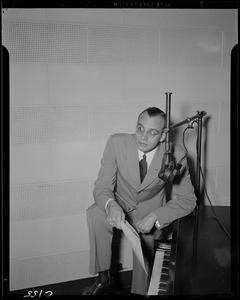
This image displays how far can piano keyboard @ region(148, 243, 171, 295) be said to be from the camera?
0.84m

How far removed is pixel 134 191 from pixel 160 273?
50 cm

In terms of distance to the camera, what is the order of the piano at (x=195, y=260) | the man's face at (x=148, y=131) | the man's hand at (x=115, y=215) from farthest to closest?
the man's face at (x=148, y=131), the man's hand at (x=115, y=215), the piano at (x=195, y=260)

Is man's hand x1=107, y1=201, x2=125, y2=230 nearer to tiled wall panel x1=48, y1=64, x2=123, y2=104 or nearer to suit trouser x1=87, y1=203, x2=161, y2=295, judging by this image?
suit trouser x1=87, y1=203, x2=161, y2=295

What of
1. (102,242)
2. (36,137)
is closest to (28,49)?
(36,137)

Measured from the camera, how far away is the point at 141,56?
57.3 inches

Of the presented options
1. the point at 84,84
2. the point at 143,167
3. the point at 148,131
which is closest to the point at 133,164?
the point at 143,167

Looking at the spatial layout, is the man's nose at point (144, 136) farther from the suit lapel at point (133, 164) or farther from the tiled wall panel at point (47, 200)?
the tiled wall panel at point (47, 200)

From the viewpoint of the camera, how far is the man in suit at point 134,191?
1284 millimetres

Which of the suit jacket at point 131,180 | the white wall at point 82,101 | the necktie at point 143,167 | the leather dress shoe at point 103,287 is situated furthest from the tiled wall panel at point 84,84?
the leather dress shoe at point 103,287

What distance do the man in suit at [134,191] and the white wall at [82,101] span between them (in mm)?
114

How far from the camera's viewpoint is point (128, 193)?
141 cm

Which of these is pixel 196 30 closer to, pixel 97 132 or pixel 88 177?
pixel 97 132

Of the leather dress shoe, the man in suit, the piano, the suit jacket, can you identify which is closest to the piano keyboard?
the piano

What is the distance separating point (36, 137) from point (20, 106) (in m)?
0.14
